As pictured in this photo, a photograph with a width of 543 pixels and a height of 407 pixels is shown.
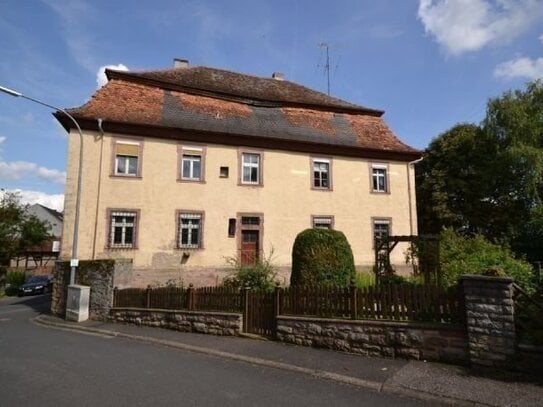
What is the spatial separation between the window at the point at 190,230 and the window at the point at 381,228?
9.51 m

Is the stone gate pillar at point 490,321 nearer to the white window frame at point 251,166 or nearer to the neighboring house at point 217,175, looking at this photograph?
the neighboring house at point 217,175

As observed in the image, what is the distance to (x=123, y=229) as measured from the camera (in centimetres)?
1875

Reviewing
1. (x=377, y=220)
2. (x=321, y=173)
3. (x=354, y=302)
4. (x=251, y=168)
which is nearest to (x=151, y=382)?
(x=354, y=302)

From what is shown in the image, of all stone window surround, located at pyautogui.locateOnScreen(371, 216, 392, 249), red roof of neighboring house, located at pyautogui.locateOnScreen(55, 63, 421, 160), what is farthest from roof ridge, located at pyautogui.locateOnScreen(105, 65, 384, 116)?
stone window surround, located at pyautogui.locateOnScreen(371, 216, 392, 249)

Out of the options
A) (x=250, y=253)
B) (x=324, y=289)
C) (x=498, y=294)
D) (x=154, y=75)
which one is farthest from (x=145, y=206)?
(x=498, y=294)

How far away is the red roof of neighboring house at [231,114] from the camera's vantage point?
1973 cm

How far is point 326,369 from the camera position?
24.0 ft

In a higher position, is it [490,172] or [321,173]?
[490,172]

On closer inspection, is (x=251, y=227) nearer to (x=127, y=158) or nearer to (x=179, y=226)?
(x=179, y=226)

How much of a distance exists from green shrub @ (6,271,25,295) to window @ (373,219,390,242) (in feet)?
98.2

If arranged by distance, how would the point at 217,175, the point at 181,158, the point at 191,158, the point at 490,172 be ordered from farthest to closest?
the point at 490,172
the point at 217,175
the point at 191,158
the point at 181,158

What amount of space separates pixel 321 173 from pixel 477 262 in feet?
36.7

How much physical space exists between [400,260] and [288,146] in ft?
28.8

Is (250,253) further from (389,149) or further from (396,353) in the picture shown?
(396,353)
